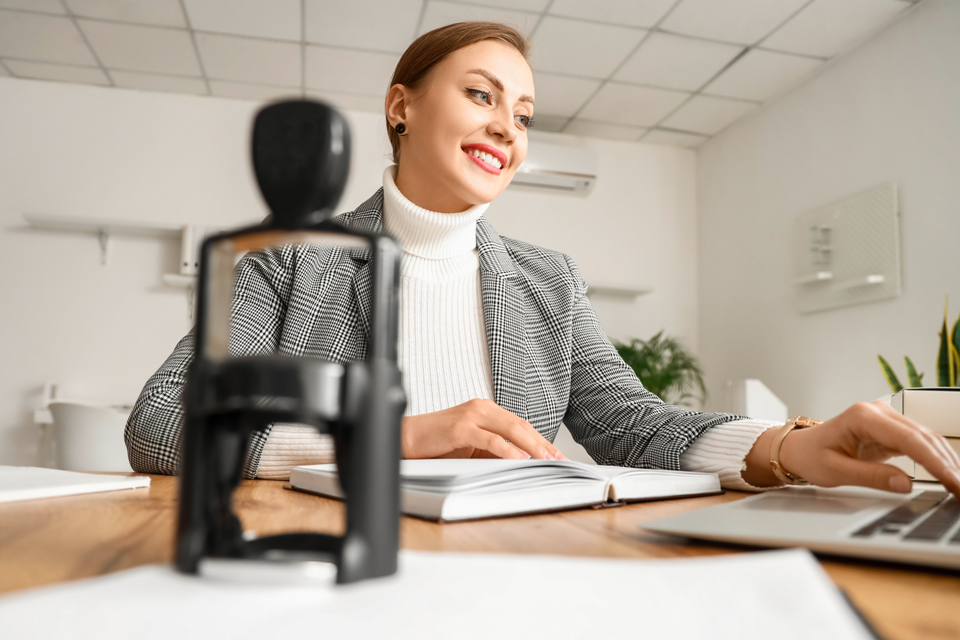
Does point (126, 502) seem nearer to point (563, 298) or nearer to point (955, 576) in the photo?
point (955, 576)

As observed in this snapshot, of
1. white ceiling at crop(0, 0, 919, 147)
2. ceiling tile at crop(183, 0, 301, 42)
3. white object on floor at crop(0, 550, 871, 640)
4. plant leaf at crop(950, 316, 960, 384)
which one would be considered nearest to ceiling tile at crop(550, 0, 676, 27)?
white ceiling at crop(0, 0, 919, 147)

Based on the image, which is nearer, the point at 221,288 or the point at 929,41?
the point at 221,288

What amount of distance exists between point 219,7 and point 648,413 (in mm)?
2792

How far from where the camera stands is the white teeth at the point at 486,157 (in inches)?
48.9

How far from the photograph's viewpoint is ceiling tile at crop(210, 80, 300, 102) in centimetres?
362

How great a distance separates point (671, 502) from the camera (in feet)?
→ 1.97

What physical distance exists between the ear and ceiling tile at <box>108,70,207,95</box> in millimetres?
2737

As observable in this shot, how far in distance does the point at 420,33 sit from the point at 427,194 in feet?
6.78

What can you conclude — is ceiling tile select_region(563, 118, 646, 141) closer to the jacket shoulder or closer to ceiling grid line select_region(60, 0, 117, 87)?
ceiling grid line select_region(60, 0, 117, 87)

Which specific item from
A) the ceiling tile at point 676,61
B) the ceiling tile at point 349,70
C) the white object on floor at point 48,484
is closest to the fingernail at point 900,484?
the white object on floor at point 48,484

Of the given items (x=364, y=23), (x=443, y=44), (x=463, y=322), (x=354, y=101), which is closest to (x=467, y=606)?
(x=463, y=322)

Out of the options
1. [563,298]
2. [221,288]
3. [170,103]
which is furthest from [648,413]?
[170,103]

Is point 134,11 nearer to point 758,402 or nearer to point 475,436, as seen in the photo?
point 475,436

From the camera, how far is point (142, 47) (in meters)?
3.24
